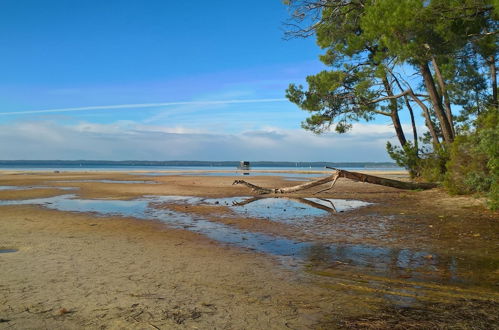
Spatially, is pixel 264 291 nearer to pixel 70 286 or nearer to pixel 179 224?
pixel 70 286

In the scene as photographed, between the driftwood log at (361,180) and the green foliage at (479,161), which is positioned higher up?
the green foliage at (479,161)

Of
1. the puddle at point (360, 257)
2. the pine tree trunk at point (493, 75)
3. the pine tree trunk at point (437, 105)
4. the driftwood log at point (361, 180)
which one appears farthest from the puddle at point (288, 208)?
the pine tree trunk at point (493, 75)

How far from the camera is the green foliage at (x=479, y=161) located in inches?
356

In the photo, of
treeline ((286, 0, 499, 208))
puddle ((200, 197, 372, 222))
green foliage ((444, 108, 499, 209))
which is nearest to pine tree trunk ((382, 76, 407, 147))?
treeline ((286, 0, 499, 208))

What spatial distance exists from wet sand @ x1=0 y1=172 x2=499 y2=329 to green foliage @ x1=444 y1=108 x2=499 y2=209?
1.26 m

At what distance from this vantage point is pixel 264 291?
4.60 metres

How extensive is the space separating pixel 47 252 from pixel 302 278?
182 inches

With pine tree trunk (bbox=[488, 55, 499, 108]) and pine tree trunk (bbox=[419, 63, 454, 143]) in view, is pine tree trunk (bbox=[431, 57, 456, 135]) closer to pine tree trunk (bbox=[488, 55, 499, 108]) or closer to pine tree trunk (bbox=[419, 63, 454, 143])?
pine tree trunk (bbox=[419, 63, 454, 143])

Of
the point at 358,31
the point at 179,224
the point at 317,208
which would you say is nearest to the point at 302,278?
the point at 179,224

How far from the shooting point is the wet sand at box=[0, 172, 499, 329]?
375 cm

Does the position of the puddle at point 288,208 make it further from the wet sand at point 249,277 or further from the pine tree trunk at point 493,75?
the pine tree trunk at point 493,75

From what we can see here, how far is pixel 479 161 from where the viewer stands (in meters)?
11.2

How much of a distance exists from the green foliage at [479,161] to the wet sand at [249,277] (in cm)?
126

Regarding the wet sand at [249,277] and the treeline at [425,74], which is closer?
the wet sand at [249,277]
